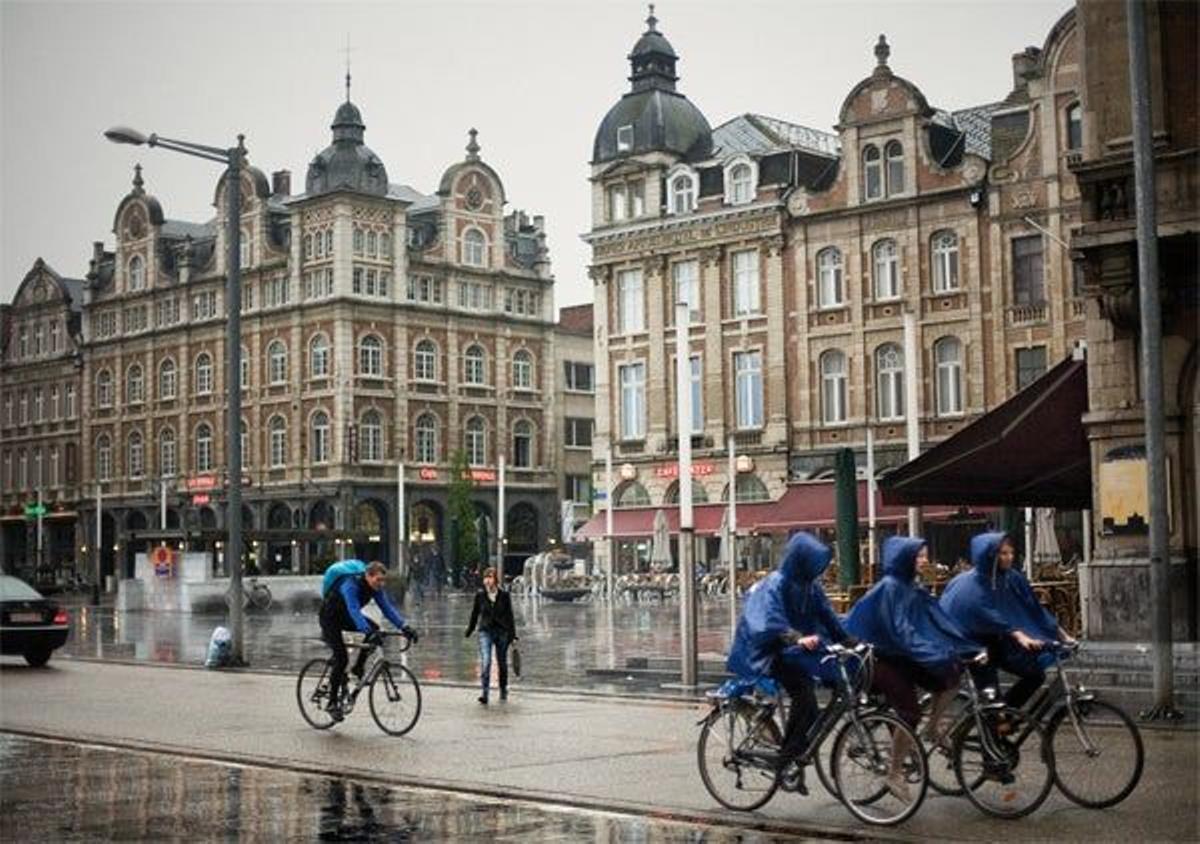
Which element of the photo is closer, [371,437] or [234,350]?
[234,350]

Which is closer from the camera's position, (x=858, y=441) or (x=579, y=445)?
(x=858, y=441)

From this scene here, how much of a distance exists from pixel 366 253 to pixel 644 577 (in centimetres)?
2767

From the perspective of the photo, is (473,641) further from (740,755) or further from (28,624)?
(740,755)

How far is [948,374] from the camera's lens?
176 ft

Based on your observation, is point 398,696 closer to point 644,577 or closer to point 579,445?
point 644,577

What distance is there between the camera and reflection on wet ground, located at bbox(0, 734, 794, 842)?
1026 centimetres

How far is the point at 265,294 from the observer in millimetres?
79812

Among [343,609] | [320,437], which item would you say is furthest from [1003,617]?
[320,437]

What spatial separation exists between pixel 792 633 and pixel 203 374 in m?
75.6

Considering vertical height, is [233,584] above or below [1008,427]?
below

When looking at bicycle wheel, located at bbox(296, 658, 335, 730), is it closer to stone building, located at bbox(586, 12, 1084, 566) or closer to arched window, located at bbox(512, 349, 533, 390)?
stone building, located at bbox(586, 12, 1084, 566)

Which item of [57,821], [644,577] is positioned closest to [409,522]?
[644,577]

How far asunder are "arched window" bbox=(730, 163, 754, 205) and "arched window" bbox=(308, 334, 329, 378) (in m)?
24.0

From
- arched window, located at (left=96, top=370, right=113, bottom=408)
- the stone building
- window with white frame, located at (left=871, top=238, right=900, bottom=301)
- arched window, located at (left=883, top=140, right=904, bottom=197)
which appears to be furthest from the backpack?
arched window, located at (left=96, top=370, right=113, bottom=408)
